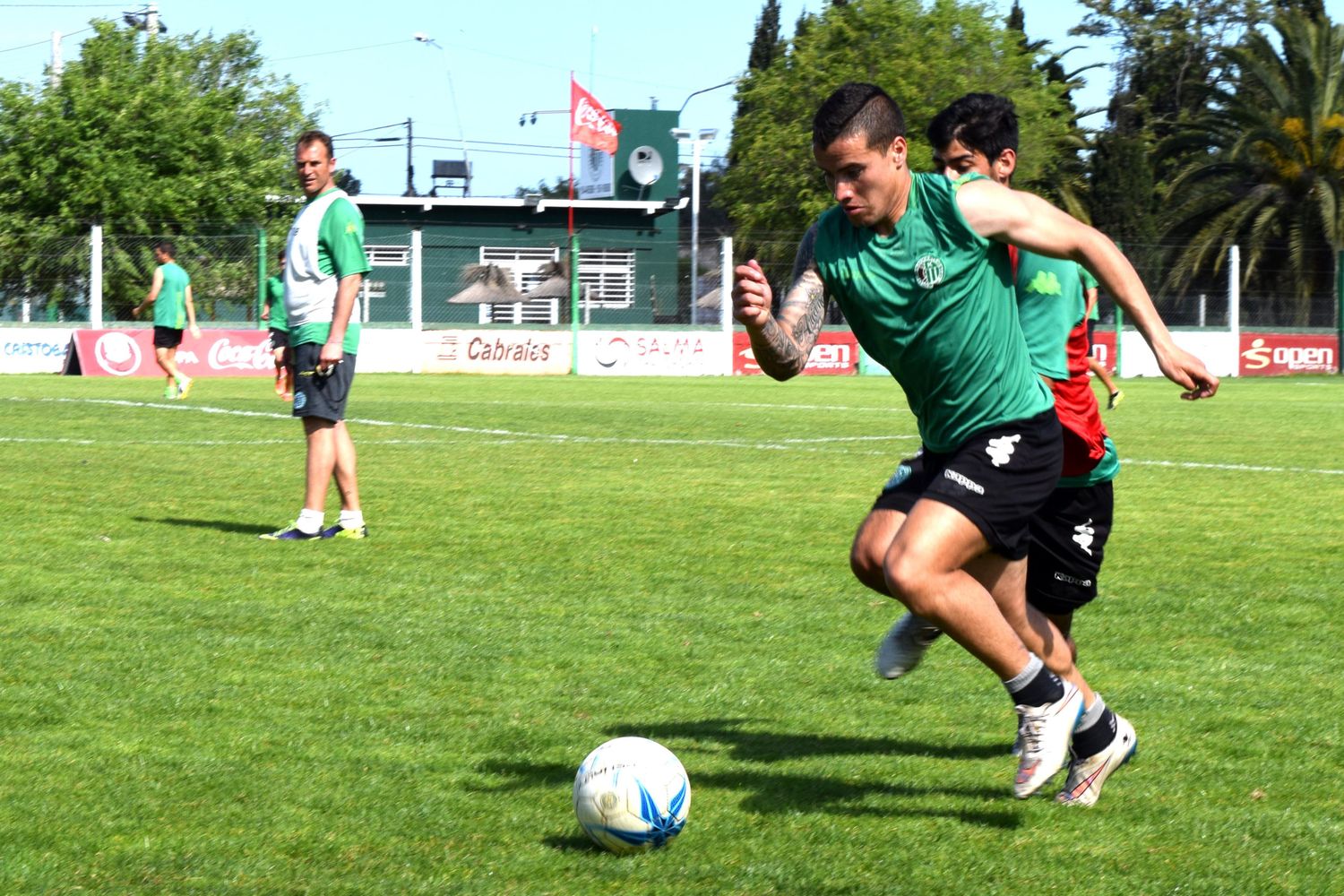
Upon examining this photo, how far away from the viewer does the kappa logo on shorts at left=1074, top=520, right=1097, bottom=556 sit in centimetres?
482

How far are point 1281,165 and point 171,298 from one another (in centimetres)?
3244

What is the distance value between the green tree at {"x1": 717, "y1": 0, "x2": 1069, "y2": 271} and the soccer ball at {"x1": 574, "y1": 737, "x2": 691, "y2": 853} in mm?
49895

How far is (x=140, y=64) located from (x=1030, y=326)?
40.3 metres

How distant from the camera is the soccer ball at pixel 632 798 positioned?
369 cm

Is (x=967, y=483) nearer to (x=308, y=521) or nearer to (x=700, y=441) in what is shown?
(x=308, y=521)

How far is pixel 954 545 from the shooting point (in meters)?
4.02

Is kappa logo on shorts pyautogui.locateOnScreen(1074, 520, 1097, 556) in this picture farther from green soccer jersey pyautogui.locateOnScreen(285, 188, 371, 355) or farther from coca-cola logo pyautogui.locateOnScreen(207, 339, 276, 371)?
coca-cola logo pyautogui.locateOnScreen(207, 339, 276, 371)

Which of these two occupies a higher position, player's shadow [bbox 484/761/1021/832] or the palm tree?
the palm tree

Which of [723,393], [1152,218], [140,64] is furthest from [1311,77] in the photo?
[140,64]

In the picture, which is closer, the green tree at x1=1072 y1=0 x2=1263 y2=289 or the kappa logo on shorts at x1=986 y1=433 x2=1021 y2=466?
the kappa logo on shorts at x1=986 y1=433 x2=1021 y2=466

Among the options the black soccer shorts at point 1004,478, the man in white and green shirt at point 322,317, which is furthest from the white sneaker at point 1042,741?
the man in white and green shirt at point 322,317

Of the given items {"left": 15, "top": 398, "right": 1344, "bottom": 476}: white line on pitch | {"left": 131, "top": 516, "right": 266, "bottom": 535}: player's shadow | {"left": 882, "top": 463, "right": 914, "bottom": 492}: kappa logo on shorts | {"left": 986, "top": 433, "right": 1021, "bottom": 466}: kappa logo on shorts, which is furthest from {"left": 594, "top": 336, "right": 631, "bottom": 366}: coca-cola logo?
{"left": 986, "top": 433, "right": 1021, "bottom": 466}: kappa logo on shorts

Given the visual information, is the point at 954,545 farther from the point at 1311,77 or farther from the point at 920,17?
the point at 920,17

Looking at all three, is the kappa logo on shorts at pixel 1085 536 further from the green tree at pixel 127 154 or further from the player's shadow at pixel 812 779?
the green tree at pixel 127 154
